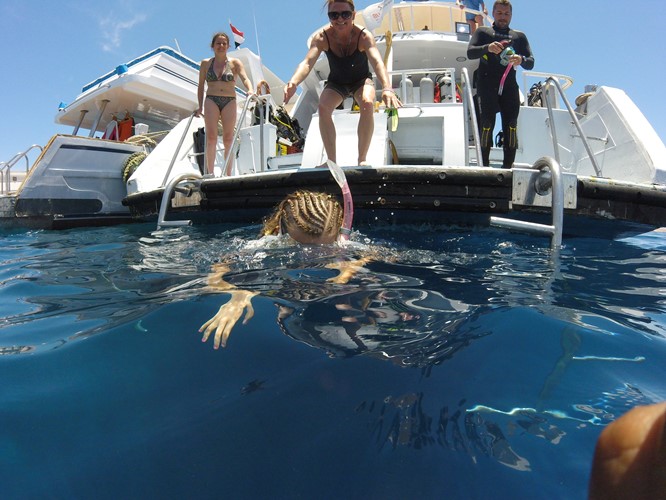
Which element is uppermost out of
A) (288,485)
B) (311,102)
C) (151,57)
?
(151,57)

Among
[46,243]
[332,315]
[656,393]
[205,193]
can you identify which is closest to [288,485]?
[332,315]

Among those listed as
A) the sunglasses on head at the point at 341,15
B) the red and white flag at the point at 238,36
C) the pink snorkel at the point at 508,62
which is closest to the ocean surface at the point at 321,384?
the sunglasses on head at the point at 341,15

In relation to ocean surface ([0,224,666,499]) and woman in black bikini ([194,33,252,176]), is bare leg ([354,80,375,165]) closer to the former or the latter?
woman in black bikini ([194,33,252,176])

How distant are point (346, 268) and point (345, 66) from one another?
225 cm

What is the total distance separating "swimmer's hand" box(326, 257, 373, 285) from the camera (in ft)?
6.74

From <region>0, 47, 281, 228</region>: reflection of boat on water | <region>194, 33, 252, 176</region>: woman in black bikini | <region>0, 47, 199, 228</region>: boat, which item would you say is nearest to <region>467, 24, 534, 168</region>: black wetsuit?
<region>194, 33, 252, 176</region>: woman in black bikini

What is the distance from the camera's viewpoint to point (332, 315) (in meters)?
1.58

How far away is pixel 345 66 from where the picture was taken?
3742 millimetres

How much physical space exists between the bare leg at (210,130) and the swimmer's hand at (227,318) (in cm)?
354

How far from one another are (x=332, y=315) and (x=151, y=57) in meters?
10.6

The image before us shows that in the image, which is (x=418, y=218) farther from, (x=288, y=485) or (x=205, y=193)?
(x=288, y=485)

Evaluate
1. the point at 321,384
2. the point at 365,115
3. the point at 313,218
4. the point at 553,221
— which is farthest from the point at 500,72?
the point at 321,384

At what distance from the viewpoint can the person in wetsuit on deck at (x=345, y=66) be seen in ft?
11.5

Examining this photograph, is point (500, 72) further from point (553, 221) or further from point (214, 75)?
point (214, 75)
